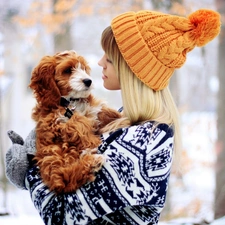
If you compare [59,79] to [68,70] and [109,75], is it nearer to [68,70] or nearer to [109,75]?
[68,70]

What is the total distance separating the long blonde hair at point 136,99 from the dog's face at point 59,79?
14 cm

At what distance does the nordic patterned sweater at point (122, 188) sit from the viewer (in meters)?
1.50

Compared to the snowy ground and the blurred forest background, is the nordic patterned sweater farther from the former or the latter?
the snowy ground

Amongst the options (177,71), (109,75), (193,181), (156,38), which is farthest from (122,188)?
(193,181)

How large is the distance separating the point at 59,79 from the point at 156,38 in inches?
15.8

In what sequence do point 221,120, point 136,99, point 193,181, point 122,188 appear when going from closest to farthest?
point 122,188 < point 136,99 < point 221,120 < point 193,181

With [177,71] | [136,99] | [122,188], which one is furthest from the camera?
[177,71]

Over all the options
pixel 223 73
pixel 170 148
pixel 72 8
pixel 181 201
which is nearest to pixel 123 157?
pixel 170 148

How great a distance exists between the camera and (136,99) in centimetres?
164

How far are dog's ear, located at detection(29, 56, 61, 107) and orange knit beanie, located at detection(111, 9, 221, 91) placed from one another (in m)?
0.28

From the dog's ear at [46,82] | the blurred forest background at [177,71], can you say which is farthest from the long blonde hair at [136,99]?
the blurred forest background at [177,71]

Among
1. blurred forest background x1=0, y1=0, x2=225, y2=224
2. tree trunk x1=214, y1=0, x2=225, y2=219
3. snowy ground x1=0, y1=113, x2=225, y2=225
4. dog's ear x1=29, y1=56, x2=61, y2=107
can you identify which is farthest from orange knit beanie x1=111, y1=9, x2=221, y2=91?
snowy ground x1=0, y1=113, x2=225, y2=225

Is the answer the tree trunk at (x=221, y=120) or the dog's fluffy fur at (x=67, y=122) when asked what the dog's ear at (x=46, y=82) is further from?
the tree trunk at (x=221, y=120)

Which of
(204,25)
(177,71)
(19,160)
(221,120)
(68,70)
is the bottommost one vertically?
(221,120)
